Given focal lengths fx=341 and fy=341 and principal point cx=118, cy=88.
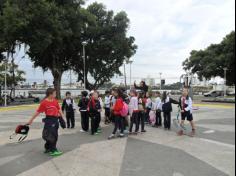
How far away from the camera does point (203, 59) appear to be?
62438mm

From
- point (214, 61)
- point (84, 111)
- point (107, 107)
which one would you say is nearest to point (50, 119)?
point (84, 111)

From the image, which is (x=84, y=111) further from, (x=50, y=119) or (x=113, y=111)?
(x=50, y=119)

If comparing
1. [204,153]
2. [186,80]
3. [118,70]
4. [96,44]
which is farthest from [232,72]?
[204,153]

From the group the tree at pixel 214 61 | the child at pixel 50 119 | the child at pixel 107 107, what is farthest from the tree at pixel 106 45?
the child at pixel 50 119

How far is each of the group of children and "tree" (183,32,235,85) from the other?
4415 cm

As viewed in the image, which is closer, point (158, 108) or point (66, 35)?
point (158, 108)

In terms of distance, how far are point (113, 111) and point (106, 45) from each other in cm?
3666

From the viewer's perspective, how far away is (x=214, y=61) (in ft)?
197

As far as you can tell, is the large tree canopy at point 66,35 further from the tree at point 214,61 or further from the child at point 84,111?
the child at point 84,111

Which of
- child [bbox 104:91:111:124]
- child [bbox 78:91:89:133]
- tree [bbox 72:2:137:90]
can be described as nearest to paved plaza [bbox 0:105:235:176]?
child [bbox 78:91:89:133]

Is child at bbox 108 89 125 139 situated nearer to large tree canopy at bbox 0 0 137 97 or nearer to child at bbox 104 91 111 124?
child at bbox 104 91 111 124

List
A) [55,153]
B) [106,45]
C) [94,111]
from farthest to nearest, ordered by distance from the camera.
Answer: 1. [106,45]
2. [94,111]
3. [55,153]

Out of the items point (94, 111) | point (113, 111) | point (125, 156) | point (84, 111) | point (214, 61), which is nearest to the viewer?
point (125, 156)

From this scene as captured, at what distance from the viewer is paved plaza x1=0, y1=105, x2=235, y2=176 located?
21.3 feet
